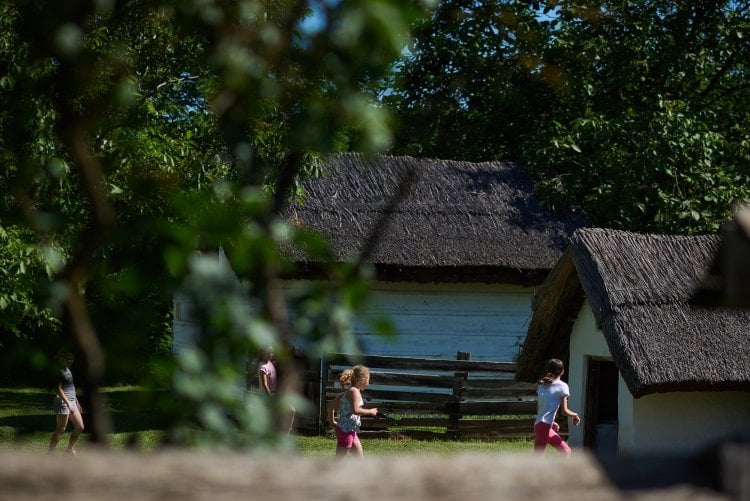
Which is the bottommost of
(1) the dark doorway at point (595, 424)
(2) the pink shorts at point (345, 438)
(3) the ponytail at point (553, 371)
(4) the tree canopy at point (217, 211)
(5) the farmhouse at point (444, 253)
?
(2) the pink shorts at point (345, 438)

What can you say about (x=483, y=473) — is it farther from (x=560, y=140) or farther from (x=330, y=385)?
(x=560, y=140)

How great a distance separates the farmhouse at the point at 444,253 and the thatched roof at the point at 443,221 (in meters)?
0.02

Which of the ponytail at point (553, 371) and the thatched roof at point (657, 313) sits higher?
the thatched roof at point (657, 313)

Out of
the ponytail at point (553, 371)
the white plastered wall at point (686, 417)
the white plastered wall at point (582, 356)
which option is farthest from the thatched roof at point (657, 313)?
the ponytail at point (553, 371)

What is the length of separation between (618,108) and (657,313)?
11750 millimetres

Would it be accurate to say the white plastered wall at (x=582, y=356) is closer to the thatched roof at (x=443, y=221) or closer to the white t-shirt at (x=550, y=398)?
the white t-shirt at (x=550, y=398)

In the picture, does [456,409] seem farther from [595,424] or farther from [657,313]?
[657,313]

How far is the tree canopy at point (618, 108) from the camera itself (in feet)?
63.3

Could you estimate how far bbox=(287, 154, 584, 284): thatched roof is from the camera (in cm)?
1939

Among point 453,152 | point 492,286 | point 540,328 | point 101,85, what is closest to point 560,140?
point 492,286

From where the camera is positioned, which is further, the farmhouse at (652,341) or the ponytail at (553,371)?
the ponytail at (553,371)

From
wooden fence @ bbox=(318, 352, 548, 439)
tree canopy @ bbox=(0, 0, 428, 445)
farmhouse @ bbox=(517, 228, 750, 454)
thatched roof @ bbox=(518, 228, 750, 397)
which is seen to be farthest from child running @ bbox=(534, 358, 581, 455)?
tree canopy @ bbox=(0, 0, 428, 445)

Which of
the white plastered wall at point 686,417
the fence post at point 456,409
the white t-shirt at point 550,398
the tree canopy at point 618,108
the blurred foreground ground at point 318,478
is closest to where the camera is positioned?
the blurred foreground ground at point 318,478

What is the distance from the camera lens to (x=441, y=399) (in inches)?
682
